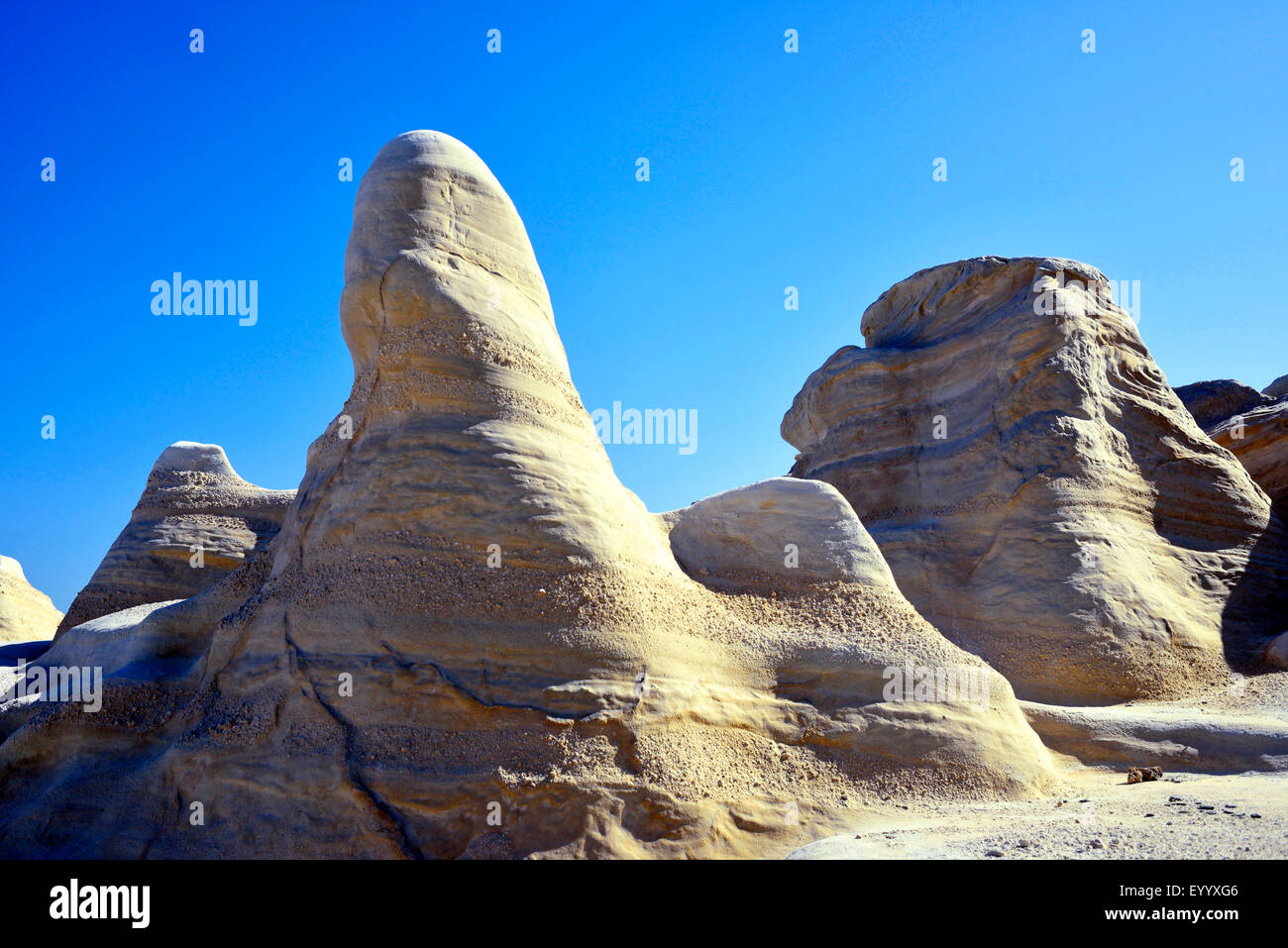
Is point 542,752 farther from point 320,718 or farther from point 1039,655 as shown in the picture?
point 1039,655

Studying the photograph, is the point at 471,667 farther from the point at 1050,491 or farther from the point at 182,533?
the point at 182,533

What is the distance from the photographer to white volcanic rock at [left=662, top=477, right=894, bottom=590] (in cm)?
932

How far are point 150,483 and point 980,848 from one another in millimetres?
14812

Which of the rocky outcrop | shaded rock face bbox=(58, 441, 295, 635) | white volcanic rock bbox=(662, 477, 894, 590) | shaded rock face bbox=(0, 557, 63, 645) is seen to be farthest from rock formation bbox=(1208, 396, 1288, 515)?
shaded rock face bbox=(0, 557, 63, 645)

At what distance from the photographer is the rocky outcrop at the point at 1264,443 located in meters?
18.5

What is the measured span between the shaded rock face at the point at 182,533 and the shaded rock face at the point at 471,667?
587 cm

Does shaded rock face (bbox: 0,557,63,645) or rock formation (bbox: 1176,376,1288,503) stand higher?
rock formation (bbox: 1176,376,1288,503)

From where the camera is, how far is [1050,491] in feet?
46.2

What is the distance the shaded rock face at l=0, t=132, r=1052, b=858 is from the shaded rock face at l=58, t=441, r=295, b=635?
5866 millimetres

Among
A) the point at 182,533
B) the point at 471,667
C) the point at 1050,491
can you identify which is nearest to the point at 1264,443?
the point at 1050,491

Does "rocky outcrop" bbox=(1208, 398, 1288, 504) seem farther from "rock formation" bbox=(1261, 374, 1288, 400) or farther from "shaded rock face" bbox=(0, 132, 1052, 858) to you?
"shaded rock face" bbox=(0, 132, 1052, 858)

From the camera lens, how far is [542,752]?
699cm

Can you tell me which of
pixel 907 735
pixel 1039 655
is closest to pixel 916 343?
pixel 1039 655

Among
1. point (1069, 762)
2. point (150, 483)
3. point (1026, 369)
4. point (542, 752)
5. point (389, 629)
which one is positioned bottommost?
point (1069, 762)
